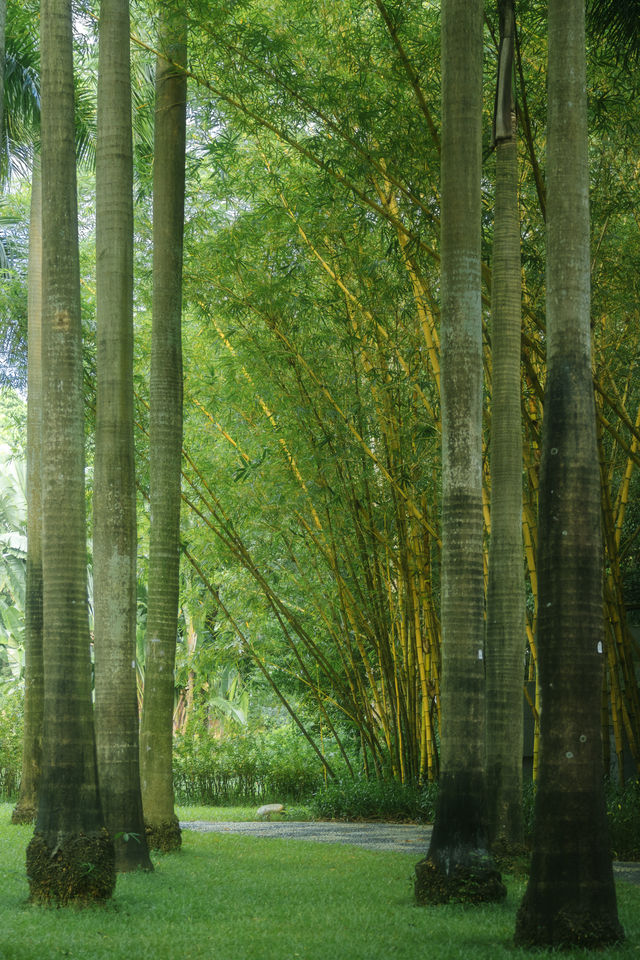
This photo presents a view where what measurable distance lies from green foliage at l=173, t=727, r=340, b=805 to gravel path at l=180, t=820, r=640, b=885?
7.40 ft

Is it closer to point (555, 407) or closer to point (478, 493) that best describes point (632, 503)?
point (478, 493)

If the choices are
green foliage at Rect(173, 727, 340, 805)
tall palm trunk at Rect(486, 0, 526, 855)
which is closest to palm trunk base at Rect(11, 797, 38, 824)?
green foliage at Rect(173, 727, 340, 805)

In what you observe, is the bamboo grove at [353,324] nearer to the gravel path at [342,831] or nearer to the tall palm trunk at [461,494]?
the gravel path at [342,831]

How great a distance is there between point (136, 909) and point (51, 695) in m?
1.05

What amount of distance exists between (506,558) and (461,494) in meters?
0.93

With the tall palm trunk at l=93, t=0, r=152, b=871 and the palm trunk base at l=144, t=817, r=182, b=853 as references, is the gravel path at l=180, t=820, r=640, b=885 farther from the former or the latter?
the tall palm trunk at l=93, t=0, r=152, b=871

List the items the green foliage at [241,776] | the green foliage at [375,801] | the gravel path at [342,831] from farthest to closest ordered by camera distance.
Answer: the green foliage at [241,776], the green foliage at [375,801], the gravel path at [342,831]

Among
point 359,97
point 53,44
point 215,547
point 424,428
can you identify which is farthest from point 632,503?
point 53,44

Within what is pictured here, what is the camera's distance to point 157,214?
725 cm

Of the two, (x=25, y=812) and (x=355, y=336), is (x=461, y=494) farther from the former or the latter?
(x=25, y=812)

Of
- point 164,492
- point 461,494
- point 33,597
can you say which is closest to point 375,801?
point 33,597

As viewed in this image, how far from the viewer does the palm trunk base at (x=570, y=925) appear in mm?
3656

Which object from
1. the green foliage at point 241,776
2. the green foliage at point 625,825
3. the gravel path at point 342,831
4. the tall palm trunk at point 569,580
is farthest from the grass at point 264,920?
the green foliage at point 241,776

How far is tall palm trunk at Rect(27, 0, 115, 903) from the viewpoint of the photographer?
473 centimetres
